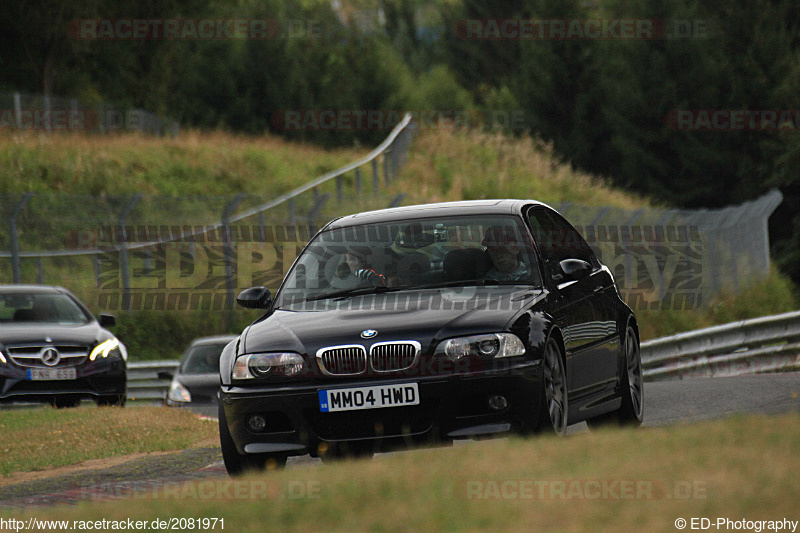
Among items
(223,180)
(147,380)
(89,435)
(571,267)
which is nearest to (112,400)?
(89,435)

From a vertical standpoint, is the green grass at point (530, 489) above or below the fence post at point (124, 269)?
above

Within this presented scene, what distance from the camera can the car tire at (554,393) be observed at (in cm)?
769

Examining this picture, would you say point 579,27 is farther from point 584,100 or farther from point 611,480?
point 611,480

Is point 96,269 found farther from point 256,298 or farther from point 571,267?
point 571,267

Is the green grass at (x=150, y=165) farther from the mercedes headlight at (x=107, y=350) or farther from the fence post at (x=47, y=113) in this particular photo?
the mercedes headlight at (x=107, y=350)

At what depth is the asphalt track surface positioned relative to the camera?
29.2ft

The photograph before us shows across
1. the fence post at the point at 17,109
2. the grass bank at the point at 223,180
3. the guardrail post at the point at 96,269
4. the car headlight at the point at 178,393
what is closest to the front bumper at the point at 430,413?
the car headlight at the point at 178,393

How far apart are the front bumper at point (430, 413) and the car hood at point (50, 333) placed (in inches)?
351

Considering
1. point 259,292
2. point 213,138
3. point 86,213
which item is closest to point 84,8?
point 213,138

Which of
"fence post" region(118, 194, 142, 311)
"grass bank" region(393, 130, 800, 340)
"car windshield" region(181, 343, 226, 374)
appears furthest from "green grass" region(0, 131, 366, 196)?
"car windshield" region(181, 343, 226, 374)

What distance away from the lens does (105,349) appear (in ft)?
54.0

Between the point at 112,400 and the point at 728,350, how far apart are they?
8410 mm

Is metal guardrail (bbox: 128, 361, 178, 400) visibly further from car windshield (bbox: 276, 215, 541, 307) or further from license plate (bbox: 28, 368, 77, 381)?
car windshield (bbox: 276, 215, 541, 307)

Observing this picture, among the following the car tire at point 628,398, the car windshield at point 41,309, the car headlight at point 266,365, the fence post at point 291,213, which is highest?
the car headlight at point 266,365
